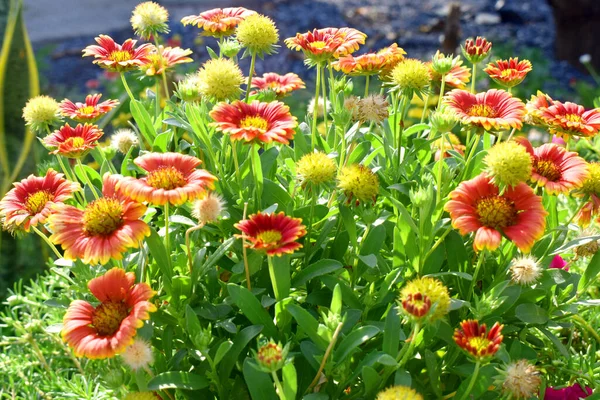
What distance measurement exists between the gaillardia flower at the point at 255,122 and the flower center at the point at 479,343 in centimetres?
36

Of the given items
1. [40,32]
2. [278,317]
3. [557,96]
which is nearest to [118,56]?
[278,317]

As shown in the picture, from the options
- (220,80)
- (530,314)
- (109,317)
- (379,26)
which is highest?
(220,80)

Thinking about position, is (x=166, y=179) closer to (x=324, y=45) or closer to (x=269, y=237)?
(x=269, y=237)

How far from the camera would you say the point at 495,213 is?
1.03 metres

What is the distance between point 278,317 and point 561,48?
13.4 feet

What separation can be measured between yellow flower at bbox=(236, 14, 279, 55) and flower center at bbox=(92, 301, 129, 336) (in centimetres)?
46

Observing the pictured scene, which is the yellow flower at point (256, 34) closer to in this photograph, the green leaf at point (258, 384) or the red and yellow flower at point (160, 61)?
the red and yellow flower at point (160, 61)

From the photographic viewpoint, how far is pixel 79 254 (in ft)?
3.22

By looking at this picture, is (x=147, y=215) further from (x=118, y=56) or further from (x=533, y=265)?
(x=533, y=265)

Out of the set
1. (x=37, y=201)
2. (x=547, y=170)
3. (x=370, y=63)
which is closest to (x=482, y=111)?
(x=547, y=170)

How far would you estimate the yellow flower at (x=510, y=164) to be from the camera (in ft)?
3.28

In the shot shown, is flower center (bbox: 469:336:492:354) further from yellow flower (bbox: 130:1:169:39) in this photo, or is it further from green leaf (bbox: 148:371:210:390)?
yellow flower (bbox: 130:1:169:39)

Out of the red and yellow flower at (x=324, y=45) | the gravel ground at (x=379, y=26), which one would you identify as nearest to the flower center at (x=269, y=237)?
the red and yellow flower at (x=324, y=45)

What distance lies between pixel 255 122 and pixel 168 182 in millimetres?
174
